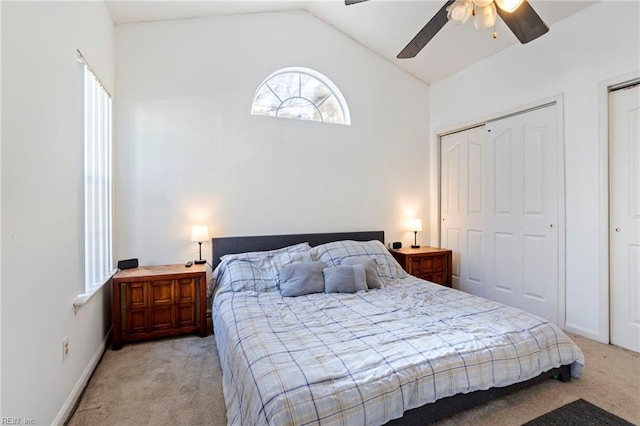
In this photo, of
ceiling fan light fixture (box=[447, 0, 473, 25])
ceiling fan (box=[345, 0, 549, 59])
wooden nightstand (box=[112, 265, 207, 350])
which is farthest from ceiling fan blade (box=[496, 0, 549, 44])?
wooden nightstand (box=[112, 265, 207, 350])

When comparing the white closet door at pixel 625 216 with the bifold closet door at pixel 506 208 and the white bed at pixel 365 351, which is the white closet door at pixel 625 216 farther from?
the white bed at pixel 365 351

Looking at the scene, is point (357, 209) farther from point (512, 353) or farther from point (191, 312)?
point (512, 353)

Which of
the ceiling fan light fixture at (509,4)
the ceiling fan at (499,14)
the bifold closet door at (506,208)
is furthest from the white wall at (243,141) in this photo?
the ceiling fan light fixture at (509,4)

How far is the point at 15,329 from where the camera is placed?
135 cm

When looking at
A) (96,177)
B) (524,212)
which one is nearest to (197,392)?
(96,177)

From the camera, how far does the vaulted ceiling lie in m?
3.00

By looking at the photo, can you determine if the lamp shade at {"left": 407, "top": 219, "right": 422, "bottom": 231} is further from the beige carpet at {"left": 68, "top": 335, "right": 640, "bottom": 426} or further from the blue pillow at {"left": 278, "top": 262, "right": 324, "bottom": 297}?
the beige carpet at {"left": 68, "top": 335, "right": 640, "bottom": 426}

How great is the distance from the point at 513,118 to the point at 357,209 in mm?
2031

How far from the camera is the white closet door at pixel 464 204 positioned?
398 centimetres

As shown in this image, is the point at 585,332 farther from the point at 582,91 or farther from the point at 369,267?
the point at 582,91

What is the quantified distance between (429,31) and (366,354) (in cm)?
213

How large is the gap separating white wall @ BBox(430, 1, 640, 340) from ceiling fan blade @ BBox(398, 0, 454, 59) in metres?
1.73

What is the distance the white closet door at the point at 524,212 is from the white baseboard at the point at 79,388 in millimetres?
4032

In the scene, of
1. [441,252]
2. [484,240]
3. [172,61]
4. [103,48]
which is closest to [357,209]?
[441,252]
